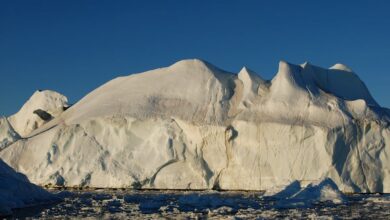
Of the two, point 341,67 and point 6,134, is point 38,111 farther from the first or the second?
point 341,67

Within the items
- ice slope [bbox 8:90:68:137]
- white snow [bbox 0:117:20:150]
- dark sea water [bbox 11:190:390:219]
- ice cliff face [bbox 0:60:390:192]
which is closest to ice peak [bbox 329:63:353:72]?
ice cliff face [bbox 0:60:390:192]

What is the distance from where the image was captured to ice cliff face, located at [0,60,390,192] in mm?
24781

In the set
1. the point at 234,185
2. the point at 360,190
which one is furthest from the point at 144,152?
the point at 360,190

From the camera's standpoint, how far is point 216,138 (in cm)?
2567

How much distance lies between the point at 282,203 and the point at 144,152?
10526 mm

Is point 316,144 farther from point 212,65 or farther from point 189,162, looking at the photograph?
point 212,65

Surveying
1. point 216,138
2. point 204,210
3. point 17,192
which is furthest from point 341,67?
point 17,192

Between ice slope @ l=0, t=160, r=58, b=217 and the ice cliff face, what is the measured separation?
759 centimetres

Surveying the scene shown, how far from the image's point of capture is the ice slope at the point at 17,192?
51.6 feet

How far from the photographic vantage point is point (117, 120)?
88.8 feet

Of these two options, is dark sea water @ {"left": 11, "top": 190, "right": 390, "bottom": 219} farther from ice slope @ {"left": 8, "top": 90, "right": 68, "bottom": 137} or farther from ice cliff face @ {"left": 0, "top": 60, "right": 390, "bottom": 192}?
ice slope @ {"left": 8, "top": 90, "right": 68, "bottom": 137}

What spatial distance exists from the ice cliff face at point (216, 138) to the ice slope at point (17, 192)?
7589 mm

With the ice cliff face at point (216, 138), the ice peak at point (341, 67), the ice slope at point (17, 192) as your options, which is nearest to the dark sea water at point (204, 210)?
the ice slope at point (17, 192)

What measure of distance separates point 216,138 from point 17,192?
10638 mm
